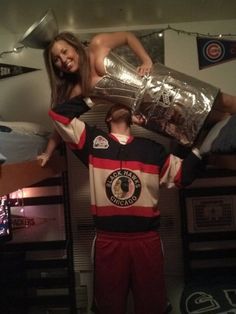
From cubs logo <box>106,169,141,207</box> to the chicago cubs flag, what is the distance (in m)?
1.09

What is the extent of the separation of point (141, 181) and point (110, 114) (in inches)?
13.9

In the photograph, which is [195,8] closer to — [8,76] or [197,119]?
[197,119]

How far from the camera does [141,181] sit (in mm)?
1454

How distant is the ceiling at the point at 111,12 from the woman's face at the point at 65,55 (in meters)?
0.41

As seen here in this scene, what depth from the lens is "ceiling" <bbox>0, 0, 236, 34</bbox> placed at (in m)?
1.81

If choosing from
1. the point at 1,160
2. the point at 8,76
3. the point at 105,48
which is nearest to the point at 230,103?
the point at 105,48

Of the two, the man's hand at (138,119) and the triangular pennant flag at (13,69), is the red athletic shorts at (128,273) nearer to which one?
the man's hand at (138,119)

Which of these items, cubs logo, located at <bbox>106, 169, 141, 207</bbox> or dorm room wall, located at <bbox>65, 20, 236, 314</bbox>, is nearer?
cubs logo, located at <bbox>106, 169, 141, 207</bbox>

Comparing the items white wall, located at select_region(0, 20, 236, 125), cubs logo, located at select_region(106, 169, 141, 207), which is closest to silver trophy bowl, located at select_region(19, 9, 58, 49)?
cubs logo, located at select_region(106, 169, 141, 207)

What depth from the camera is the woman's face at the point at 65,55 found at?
55.9 inches

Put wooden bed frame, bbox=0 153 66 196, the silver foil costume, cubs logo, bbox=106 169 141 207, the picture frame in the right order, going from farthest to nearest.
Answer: the picture frame, cubs logo, bbox=106 169 141 207, the silver foil costume, wooden bed frame, bbox=0 153 66 196

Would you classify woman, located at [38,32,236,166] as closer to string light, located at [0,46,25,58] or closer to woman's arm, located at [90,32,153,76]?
woman's arm, located at [90,32,153,76]

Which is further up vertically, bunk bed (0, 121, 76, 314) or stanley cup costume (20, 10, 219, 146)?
stanley cup costume (20, 10, 219, 146)

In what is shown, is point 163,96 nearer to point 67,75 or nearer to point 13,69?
point 67,75
